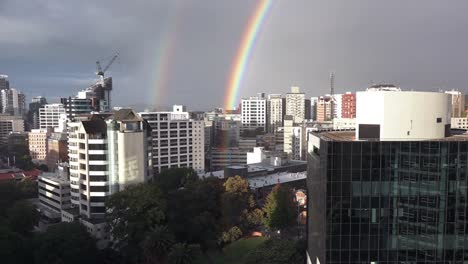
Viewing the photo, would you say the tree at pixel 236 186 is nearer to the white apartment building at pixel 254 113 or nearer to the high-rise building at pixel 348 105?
the high-rise building at pixel 348 105

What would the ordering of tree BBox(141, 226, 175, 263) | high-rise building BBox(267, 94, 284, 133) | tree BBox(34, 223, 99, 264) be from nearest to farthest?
tree BBox(141, 226, 175, 263), tree BBox(34, 223, 99, 264), high-rise building BBox(267, 94, 284, 133)

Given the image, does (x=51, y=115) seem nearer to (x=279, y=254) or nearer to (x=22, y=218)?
(x=22, y=218)

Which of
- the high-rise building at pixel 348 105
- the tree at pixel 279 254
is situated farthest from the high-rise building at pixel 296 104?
the tree at pixel 279 254

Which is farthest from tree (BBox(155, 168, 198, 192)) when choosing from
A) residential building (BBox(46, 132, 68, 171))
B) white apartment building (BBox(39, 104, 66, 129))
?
white apartment building (BBox(39, 104, 66, 129))

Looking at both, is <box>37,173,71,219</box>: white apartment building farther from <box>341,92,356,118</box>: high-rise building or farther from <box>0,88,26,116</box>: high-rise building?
<box>0,88,26,116</box>: high-rise building

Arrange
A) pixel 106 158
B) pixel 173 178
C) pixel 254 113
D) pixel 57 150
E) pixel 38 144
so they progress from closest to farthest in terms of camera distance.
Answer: pixel 106 158 < pixel 173 178 < pixel 57 150 < pixel 38 144 < pixel 254 113

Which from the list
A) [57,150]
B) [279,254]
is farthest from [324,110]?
[279,254]

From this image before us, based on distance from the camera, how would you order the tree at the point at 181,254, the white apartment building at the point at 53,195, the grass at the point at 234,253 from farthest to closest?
the white apartment building at the point at 53,195 → the grass at the point at 234,253 → the tree at the point at 181,254
